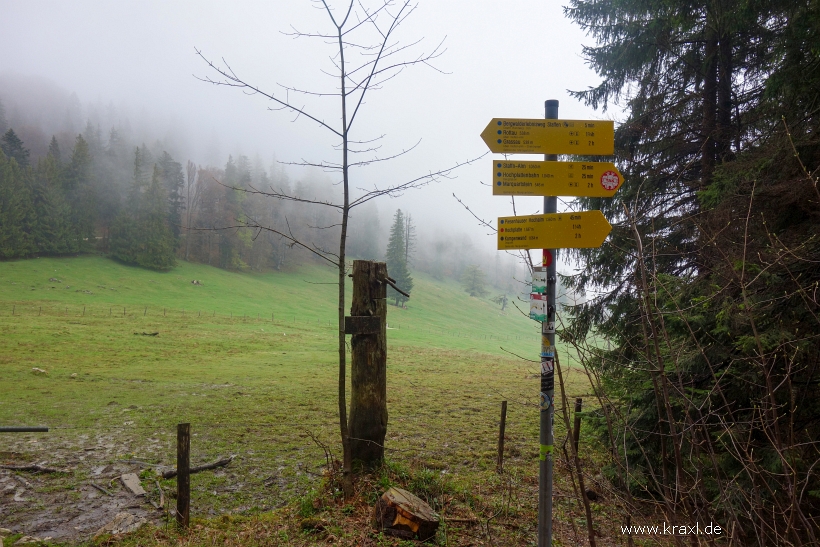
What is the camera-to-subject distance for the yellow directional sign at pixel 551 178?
276 centimetres

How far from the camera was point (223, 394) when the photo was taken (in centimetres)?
1392

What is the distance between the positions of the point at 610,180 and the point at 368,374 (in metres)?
3.48

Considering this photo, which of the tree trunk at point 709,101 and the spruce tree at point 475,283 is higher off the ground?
the tree trunk at point 709,101

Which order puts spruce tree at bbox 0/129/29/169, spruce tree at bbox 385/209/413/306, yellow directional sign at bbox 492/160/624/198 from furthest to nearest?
spruce tree at bbox 385/209/413/306
spruce tree at bbox 0/129/29/169
yellow directional sign at bbox 492/160/624/198

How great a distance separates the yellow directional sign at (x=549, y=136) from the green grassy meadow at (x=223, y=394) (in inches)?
49.8

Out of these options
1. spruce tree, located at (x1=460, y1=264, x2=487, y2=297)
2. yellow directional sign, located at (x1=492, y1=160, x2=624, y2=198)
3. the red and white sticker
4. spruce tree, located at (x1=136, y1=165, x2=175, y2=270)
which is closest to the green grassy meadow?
yellow directional sign, located at (x1=492, y1=160, x2=624, y2=198)

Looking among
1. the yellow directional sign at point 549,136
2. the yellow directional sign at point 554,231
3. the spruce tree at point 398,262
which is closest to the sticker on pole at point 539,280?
the yellow directional sign at point 554,231

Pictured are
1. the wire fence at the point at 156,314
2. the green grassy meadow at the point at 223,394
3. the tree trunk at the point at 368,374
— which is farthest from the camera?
the wire fence at the point at 156,314

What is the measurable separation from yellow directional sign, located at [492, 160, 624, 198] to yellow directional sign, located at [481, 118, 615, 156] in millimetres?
97

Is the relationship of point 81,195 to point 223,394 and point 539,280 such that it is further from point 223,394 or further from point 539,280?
point 539,280

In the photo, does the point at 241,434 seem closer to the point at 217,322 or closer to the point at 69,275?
the point at 217,322

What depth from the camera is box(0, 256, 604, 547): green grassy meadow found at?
734 centimetres

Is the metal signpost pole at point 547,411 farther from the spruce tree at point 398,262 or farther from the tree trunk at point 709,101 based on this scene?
the spruce tree at point 398,262

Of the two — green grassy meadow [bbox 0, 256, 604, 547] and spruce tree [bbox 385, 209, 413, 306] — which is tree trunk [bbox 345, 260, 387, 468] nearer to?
green grassy meadow [bbox 0, 256, 604, 547]
